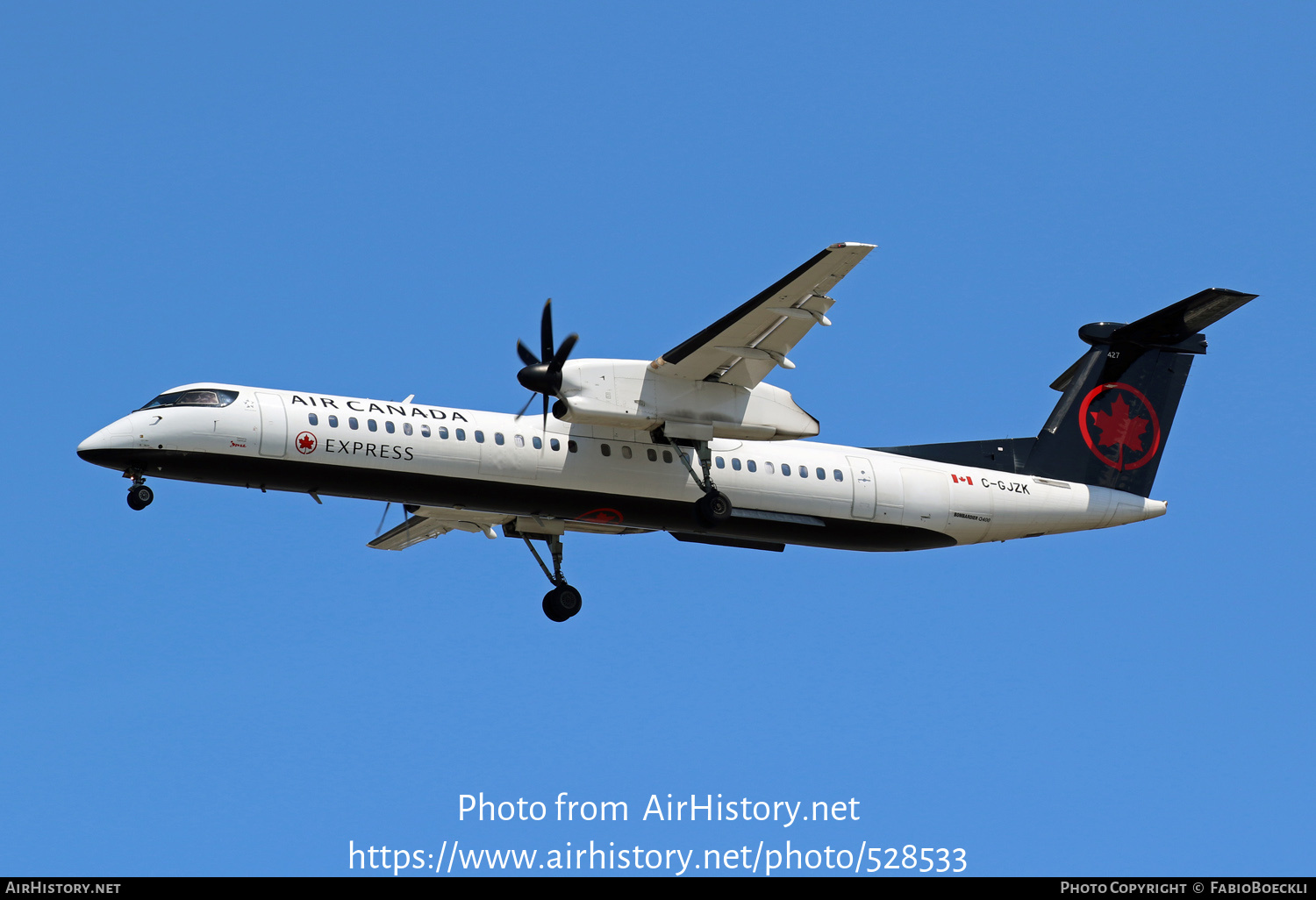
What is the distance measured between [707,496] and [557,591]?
151 inches

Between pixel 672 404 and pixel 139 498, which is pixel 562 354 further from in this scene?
pixel 139 498

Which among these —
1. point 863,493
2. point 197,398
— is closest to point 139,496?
point 197,398

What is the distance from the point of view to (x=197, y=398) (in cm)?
2084

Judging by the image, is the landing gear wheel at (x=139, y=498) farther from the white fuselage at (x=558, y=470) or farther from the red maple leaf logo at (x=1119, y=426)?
the red maple leaf logo at (x=1119, y=426)

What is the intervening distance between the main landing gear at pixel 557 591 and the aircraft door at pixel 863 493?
16.4 feet

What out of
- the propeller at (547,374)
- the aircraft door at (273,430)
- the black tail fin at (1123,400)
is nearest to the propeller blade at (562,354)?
the propeller at (547,374)

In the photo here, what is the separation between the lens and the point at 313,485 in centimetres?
2136

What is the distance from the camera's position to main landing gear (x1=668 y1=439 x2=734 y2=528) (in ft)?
74.7

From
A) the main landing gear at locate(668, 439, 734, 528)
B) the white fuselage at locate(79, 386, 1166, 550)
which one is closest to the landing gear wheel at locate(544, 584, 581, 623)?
the white fuselage at locate(79, 386, 1166, 550)

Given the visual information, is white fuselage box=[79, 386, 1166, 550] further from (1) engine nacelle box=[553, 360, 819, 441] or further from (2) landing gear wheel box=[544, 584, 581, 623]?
(2) landing gear wheel box=[544, 584, 581, 623]

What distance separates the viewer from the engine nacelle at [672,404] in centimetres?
2197
